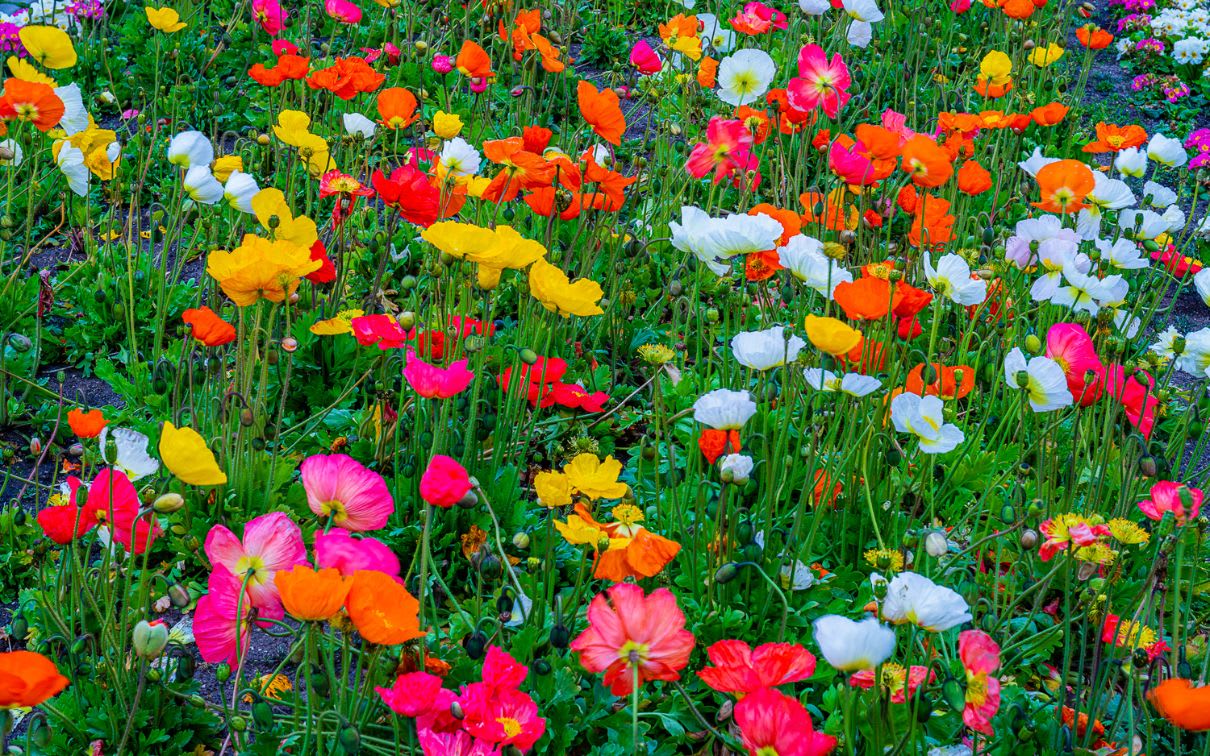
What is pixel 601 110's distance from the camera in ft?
8.48

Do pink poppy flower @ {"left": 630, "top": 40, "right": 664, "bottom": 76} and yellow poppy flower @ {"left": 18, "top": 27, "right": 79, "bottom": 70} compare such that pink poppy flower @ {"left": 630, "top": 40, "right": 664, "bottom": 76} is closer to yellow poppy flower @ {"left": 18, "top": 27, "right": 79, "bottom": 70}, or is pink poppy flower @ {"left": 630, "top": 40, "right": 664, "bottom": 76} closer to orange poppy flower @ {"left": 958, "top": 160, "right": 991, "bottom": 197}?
orange poppy flower @ {"left": 958, "top": 160, "right": 991, "bottom": 197}

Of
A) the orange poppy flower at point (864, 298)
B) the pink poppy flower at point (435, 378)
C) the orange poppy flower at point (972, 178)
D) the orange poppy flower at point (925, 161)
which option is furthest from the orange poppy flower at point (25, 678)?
the orange poppy flower at point (972, 178)

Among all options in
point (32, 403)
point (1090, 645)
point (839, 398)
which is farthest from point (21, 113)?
point (1090, 645)

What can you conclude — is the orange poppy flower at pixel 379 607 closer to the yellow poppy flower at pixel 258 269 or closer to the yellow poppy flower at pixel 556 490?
the yellow poppy flower at pixel 556 490

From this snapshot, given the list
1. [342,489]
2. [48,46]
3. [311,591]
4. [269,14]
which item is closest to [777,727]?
[311,591]

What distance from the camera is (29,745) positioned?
155cm

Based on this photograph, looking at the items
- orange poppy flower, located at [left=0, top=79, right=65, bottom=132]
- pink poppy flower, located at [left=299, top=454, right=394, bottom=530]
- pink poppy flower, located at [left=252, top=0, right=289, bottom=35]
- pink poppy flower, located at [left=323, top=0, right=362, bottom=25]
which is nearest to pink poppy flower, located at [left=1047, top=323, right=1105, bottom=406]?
pink poppy flower, located at [left=299, top=454, right=394, bottom=530]

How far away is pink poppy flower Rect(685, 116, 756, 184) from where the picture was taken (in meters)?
2.77

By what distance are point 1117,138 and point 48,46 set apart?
111 inches

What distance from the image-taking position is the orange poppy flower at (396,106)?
2.90 metres

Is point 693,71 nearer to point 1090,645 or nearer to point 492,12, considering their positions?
point 492,12

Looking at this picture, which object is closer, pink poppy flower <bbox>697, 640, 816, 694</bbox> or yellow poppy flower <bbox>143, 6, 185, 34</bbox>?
pink poppy flower <bbox>697, 640, 816, 694</bbox>

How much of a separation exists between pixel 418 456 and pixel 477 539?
0.21 m

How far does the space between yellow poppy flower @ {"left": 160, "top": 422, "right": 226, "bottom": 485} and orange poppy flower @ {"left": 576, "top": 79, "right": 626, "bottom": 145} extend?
1.30m
